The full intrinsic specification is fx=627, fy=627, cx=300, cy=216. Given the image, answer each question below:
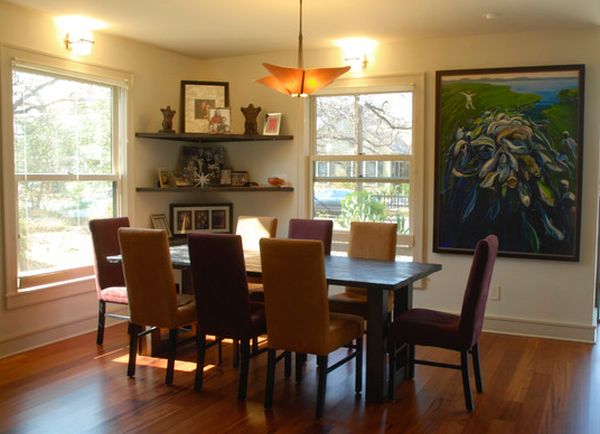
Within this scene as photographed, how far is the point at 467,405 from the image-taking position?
3553 mm

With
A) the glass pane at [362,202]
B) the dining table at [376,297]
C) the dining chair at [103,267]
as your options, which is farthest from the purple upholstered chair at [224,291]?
the glass pane at [362,202]

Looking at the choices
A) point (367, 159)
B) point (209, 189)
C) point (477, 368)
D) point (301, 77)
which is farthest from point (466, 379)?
point (209, 189)

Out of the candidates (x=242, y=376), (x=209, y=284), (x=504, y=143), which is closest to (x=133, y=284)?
(x=209, y=284)

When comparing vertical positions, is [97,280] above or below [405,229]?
below

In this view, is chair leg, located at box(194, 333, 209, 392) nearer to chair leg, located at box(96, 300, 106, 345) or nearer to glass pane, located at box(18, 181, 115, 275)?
chair leg, located at box(96, 300, 106, 345)

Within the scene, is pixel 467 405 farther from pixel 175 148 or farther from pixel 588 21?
pixel 175 148

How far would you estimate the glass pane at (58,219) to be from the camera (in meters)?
4.81

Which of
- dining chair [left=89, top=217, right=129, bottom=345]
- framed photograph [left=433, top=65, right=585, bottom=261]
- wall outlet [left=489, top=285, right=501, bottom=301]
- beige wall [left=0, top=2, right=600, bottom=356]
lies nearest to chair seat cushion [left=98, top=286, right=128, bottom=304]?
dining chair [left=89, top=217, right=129, bottom=345]

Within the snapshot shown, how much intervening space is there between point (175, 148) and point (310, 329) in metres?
3.41

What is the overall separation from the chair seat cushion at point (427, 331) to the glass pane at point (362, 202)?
6.93 ft

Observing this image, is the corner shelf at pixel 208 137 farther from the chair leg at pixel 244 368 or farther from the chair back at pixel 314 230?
the chair leg at pixel 244 368

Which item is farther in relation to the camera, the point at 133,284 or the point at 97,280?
the point at 97,280

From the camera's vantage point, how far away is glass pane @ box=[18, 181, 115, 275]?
481cm

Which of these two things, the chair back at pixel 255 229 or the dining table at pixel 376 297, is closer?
the dining table at pixel 376 297
